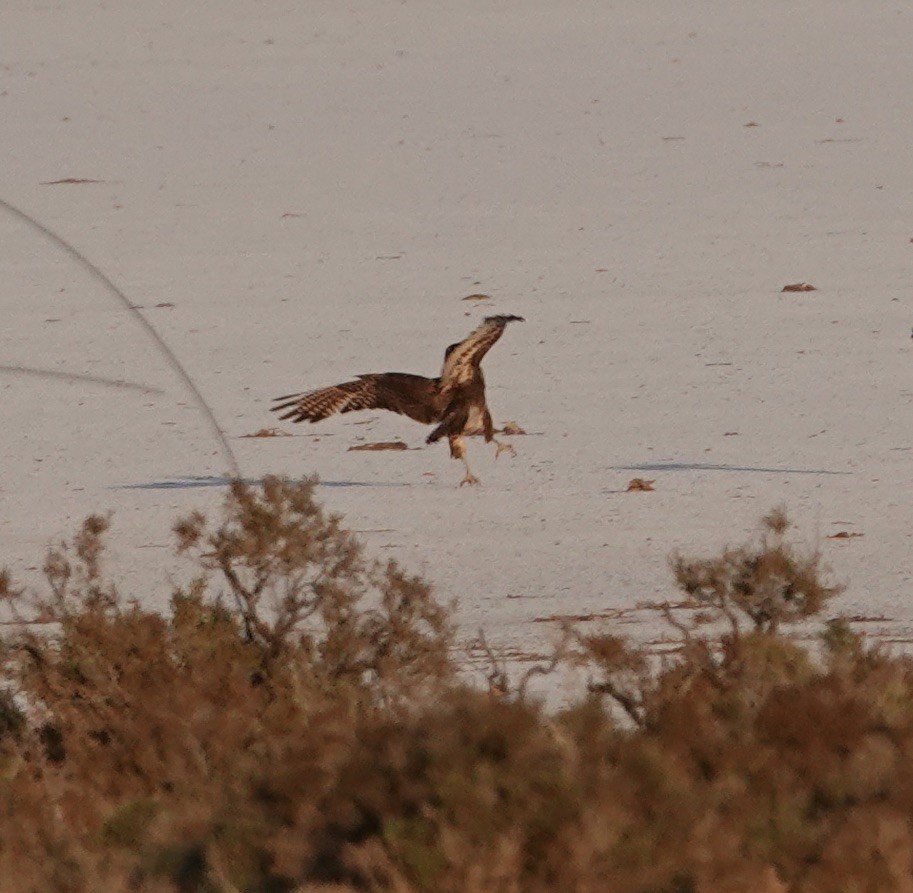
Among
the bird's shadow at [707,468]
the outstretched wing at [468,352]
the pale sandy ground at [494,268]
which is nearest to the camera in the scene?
the outstretched wing at [468,352]

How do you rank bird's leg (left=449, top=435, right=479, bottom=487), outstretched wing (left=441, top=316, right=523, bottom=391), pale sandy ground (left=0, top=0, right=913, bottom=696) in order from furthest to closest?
1. bird's leg (left=449, top=435, right=479, bottom=487)
2. pale sandy ground (left=0, top=0, right=913, bottom=696)
3. outstretched wing (left=441, top=316, right=523, bottom=391)

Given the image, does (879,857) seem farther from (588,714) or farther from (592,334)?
(592,334)

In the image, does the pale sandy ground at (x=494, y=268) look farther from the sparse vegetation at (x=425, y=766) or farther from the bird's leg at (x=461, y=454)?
the sparse vegetation at (x=425, y=766)

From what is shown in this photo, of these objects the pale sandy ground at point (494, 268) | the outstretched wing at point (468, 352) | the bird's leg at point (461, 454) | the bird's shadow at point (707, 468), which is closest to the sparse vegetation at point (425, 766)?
the pale sandy ground at point (494, 268)

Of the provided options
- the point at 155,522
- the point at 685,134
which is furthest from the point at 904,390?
the point at 685,134

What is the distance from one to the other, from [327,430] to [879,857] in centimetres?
1082

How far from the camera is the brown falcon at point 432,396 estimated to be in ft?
40.3

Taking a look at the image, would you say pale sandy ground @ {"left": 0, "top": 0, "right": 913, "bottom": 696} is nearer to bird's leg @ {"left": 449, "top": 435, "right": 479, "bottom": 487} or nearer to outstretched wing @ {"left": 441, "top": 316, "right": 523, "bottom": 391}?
bird's leg @ {"left": 449, "top": 435, "right": 479, "bottom": 487}

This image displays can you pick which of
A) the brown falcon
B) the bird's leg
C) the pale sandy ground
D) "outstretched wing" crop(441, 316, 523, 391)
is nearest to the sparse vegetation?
the pale sandy ground

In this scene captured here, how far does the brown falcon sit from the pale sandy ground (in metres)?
0.45

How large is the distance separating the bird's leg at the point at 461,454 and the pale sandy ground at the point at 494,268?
18 centimetres

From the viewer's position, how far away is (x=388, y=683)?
22.4 feet

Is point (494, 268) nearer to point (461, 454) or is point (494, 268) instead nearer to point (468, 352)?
point (461, 454)

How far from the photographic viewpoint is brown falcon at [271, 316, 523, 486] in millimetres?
12273
